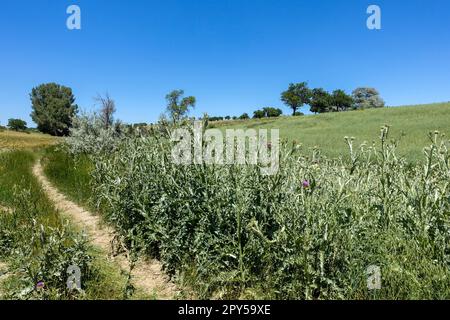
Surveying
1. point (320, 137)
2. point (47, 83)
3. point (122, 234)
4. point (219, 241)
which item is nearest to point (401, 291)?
point (219, 241)

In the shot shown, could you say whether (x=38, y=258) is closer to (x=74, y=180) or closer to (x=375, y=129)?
(x=74, y=180)

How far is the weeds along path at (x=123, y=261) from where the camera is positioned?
14.8ft

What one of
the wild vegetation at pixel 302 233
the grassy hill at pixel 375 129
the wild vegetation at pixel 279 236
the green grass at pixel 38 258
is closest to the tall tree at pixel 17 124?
the grassy hill at pixel 375 129

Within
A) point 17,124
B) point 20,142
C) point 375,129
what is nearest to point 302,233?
point 375,129

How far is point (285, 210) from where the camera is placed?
4.11m

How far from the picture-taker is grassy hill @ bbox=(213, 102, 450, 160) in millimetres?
19641

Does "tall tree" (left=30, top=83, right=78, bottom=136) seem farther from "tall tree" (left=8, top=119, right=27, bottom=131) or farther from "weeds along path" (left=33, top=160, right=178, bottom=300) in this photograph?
"weeds along path" (left=33, top=160, right=178, bottom=300)

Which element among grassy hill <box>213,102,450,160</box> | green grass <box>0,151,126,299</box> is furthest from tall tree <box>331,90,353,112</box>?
green grass <box>0,151,126,299</box>

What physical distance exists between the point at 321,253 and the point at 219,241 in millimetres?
1242

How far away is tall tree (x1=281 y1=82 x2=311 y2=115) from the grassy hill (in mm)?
45307

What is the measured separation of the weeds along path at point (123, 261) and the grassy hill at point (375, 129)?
760 centimetres

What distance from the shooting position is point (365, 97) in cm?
10969

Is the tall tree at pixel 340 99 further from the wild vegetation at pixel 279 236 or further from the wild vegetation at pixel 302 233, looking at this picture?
the wild vegetation at pixel 302 233
